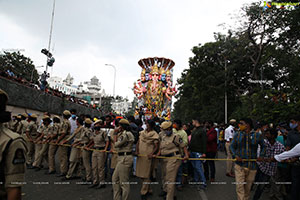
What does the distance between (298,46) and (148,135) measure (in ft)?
47.5

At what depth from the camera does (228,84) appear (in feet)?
83.4

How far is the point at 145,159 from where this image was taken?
15.1 ft

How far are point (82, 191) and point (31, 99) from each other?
14.8m

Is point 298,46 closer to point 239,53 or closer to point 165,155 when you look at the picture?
point 239,53

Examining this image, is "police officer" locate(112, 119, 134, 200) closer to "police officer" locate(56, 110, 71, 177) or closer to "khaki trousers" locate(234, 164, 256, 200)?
"khaki trousers" locate(234, 164, 256, 200)

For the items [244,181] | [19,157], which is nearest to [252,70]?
[244,181]

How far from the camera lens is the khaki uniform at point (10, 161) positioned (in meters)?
1.68

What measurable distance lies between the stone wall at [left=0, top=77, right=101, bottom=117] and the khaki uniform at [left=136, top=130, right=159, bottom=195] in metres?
13.5

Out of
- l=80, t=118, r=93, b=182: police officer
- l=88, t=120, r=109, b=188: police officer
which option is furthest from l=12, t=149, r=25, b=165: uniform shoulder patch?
l=80, t=118, r=93, b=182: police officer

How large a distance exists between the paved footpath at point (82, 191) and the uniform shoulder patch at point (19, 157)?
3.43 metres

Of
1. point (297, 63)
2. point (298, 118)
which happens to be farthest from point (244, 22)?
point (298, 118)

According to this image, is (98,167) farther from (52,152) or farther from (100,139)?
(52,152)

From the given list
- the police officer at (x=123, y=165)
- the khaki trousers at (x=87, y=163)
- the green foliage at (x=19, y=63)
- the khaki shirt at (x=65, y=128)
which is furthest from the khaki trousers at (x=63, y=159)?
the green foliage at (x=19, y=63)

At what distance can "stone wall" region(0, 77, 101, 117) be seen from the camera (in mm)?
14730
